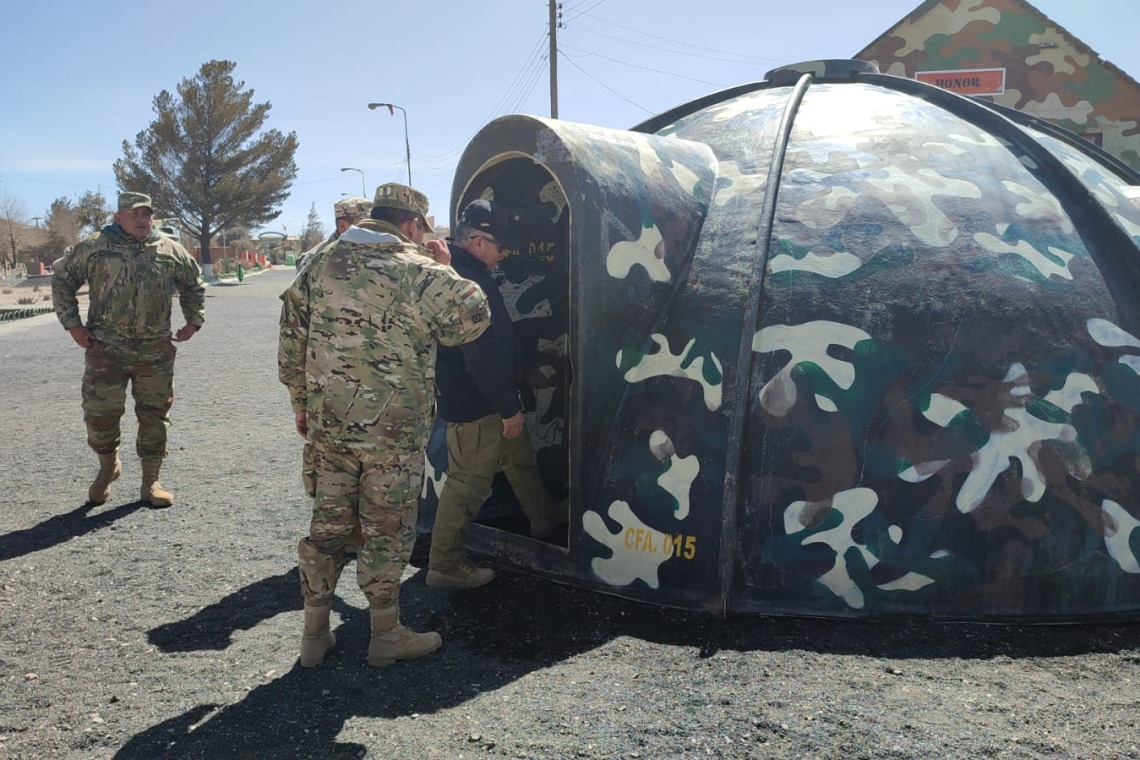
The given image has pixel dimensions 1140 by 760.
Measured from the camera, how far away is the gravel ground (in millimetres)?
3057

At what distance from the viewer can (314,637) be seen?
3.66 m

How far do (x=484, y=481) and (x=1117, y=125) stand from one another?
1850cm

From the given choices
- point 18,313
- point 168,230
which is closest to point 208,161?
point 18,313

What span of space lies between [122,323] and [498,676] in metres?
3.87

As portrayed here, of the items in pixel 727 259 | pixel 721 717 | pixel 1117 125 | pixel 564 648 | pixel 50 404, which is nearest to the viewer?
pixel 721 717

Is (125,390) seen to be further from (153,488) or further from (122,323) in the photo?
(153,488)

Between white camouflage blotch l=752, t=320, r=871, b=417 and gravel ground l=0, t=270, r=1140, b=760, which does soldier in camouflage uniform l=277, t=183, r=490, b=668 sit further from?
white camouflage blotch l=752, t=320, r=871, b=417

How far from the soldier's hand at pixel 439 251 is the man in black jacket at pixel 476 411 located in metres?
0.38

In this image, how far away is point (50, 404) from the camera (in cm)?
973

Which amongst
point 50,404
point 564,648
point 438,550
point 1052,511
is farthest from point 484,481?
point 50,404

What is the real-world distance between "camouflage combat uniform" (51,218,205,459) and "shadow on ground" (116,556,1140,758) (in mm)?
2140

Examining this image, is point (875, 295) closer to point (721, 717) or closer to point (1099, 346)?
point (1099, 346)

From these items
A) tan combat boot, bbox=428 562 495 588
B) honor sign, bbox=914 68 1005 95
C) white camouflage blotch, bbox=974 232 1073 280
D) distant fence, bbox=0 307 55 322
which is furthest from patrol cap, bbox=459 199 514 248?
distant fence, bbox=0 307 55 322

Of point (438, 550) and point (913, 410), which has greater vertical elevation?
point (913, 410)
